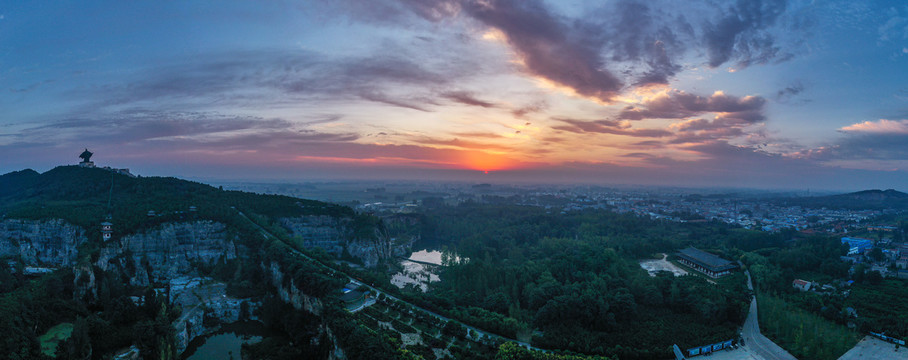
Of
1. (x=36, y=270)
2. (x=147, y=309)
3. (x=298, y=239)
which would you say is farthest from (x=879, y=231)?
(x=36, y=270)

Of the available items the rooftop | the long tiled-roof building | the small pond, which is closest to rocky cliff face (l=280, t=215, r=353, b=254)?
the small pond

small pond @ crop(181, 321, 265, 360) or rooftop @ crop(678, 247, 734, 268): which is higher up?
rooftop @ crop(678, 247, 734, 268)

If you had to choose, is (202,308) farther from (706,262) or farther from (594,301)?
(706,262)

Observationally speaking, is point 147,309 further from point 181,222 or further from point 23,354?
point 181,222

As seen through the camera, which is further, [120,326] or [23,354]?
[120,326]

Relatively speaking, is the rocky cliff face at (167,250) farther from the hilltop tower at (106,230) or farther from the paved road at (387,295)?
the paved road at (387,295)

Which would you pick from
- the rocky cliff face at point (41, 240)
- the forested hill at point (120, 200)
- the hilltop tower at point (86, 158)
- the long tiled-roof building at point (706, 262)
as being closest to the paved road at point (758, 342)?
the long tiled-roof building at point (706, 262)

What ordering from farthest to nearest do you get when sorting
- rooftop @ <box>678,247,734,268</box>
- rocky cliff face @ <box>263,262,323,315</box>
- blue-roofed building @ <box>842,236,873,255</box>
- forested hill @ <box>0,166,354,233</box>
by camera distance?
blue-roofed building @ <box>842,236,873,255</box> → rooftop @ <box>678,247,734,268</box> → forested hill @ <box>0,166,354,233</box> → rocky cliff face @ <box>263,262,323,315</box>

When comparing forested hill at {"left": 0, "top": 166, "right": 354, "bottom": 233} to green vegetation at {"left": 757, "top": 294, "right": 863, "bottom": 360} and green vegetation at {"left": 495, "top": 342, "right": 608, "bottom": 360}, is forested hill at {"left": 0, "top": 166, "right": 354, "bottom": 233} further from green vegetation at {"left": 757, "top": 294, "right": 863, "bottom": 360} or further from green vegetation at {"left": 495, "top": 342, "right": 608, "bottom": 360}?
green vegetation at {"left": 757, "top": 294, "right": 863, "bottom": 360}
